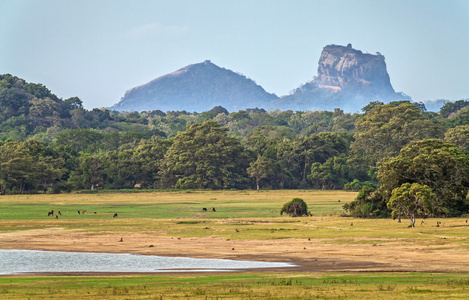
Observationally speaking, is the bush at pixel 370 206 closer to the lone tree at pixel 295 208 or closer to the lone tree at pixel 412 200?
the lone tree at pixel 295 208

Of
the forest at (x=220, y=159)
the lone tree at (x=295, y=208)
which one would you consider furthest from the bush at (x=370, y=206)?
the forest at (x=220, y=159)

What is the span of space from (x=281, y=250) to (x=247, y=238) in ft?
20.7

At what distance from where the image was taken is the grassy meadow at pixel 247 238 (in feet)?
68.9

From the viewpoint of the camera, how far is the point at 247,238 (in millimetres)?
42500

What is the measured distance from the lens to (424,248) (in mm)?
34938

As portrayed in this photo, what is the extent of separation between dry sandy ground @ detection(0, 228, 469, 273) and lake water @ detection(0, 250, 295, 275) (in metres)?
1.62

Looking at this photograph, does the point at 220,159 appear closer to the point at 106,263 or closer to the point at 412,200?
the point at 412,200

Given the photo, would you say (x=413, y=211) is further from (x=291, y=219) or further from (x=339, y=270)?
(x=339, y=270)

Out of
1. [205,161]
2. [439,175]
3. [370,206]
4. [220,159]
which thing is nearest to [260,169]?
[220,159]

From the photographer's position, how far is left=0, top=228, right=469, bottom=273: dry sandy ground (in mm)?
29328

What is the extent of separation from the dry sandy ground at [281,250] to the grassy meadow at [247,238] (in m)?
1.32

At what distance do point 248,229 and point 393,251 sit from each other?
16.0 metres

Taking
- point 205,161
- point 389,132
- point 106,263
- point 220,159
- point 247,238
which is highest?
point 389,132

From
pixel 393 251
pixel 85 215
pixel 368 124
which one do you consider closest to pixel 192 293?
pixel 393 251
